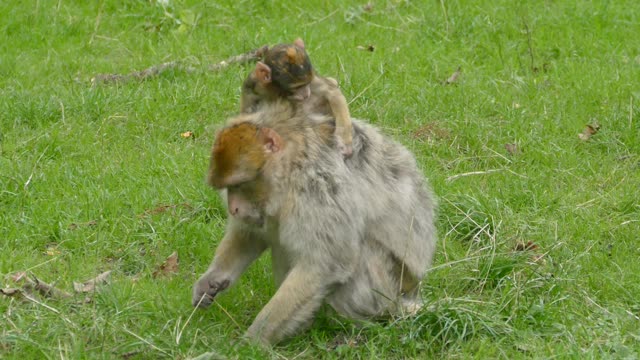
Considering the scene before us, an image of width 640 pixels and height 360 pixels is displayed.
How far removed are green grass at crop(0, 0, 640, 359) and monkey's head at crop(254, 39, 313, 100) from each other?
111 centimetres

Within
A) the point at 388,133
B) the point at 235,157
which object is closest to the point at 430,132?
the point at 388,133

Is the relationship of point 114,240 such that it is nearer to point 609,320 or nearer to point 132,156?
point 132,156

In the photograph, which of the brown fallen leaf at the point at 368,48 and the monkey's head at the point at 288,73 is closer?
the monkey's head at the point at 288,73

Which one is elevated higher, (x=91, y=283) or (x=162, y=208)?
(x=91, y=283)

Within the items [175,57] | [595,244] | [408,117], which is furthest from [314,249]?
[175,57]

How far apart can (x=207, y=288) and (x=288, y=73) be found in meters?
1.20

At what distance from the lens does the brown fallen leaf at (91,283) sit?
20.7 feet

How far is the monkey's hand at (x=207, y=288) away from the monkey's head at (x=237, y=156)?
28.8 inches

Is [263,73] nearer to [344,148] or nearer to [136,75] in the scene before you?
[344,148]

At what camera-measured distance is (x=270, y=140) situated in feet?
18.7

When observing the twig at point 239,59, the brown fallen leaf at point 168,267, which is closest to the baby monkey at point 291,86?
the brown fallen leaf at point 168,267

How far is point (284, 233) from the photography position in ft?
18.7

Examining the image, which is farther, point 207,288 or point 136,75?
point 136,75

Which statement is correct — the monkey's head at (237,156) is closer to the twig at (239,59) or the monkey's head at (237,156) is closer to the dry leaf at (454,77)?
the twig at (239,59)
